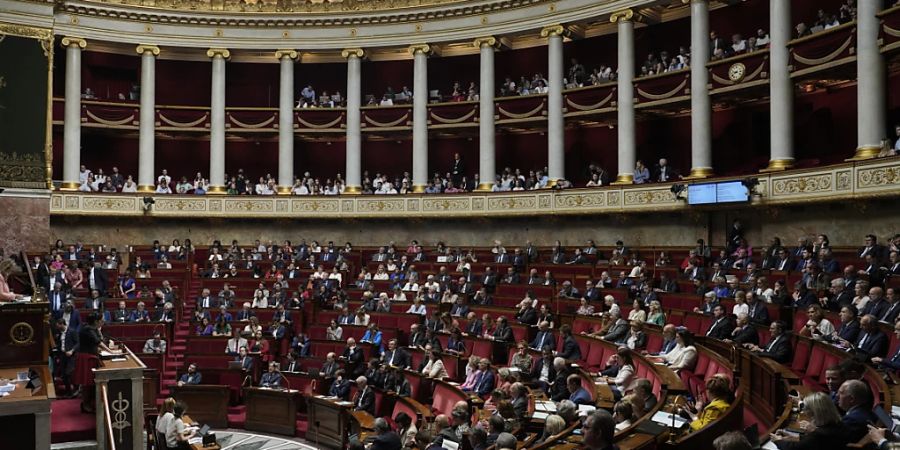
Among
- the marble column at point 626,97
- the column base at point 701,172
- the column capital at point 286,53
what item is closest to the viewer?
the column base at point 701,172

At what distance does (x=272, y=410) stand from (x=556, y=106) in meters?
13.6

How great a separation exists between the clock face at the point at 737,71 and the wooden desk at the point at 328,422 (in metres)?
12.7

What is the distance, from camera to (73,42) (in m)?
26.4

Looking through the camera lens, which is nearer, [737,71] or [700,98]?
[737,71]

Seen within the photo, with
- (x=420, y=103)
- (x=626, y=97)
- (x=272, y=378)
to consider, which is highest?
(x=420, y=103)

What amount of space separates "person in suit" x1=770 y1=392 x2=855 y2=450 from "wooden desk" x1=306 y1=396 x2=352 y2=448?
29.5 feet

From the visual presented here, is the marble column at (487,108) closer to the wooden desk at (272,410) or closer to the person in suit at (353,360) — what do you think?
the person in suit at (353,360)

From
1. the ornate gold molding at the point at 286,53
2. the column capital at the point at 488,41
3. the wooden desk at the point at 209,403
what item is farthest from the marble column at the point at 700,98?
the ornate gold molding at the point at 286,53

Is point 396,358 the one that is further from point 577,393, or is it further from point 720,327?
point 577,393

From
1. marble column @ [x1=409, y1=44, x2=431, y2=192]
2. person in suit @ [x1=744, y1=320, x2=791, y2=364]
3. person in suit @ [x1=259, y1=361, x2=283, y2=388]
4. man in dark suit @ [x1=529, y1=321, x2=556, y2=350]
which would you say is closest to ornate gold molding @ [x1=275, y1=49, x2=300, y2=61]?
marble column @ [x1=409, y1=44, x2=431, y2=192]

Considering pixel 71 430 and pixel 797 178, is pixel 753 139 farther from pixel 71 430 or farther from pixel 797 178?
pixel 71 430

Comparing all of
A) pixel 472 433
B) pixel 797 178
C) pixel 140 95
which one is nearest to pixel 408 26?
pixel 140 95

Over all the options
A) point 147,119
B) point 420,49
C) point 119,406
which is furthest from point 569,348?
point 147,119

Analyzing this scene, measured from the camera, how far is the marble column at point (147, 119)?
27234mm
